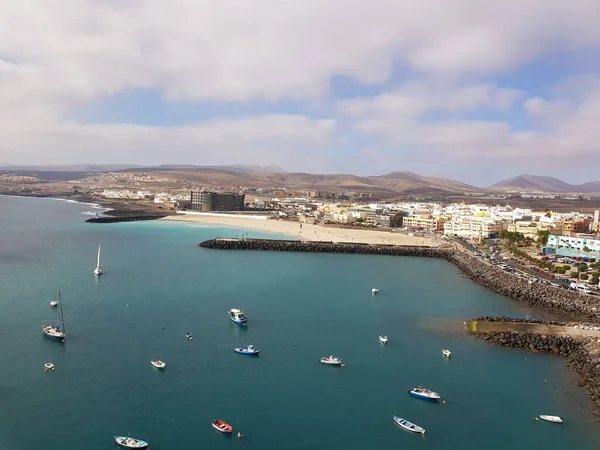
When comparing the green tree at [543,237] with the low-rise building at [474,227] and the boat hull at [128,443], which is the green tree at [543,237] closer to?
the low-rise building at [474,227]

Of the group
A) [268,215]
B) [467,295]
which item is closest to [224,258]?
[467,295]

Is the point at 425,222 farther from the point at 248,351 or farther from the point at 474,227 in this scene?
the point at 248,351

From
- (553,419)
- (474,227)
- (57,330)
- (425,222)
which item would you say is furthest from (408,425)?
(425,222)

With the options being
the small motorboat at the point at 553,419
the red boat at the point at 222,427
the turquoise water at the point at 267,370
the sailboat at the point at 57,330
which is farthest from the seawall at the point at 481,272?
the sailboat at the point at 57,330

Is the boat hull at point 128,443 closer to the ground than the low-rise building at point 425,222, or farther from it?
closer to the ground

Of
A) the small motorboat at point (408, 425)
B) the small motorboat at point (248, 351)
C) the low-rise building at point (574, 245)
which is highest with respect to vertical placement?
the low-rise building at point (574, 245)

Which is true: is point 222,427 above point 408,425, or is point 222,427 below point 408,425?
below

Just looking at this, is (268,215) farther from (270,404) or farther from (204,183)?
(204,183)
